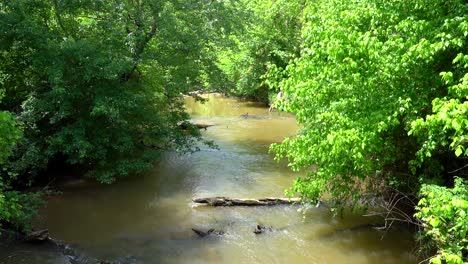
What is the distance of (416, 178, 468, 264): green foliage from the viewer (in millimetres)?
5125

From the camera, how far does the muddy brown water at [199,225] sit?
8984mm

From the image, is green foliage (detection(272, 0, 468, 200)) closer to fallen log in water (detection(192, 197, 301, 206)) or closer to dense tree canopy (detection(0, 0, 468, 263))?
dense tree canopy (detection(0, 0, 468, 263))


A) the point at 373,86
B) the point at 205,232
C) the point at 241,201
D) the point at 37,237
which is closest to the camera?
the point at 373,86

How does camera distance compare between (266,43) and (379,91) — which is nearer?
(379,91)

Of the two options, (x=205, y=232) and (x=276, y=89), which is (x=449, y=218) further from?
(x=276, y=89)

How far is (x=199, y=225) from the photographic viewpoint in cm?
1062

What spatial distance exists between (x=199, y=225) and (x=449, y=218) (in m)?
6.54

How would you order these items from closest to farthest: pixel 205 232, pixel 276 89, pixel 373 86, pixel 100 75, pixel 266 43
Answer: pixel 373 86, pixel 205 232, pixel 100 75, pixel 276 89, pixel 266 43

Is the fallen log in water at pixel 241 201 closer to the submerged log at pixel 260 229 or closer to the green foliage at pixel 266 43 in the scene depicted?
the submerged log at pixel 260 229

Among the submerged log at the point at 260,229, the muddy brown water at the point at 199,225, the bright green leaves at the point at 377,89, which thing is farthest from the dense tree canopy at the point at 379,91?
the submerged log at the point at 260,229

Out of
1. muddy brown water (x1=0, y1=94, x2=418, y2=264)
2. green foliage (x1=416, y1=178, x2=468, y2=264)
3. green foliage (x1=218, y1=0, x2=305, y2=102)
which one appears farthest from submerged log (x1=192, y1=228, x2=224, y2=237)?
green foliage (x1=218, y1=0, x2=305, y2=102)

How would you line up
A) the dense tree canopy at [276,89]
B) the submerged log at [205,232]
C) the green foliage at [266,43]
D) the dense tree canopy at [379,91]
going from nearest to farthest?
the dense tree canopy at [276,89] < the dense tree canopy at [379,91] < the submerged log at [205,232] < the green foliage at [266,43]

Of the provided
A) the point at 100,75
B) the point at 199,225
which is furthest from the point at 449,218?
the point at 100,75

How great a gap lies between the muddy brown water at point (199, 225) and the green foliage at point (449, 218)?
3.21 m
